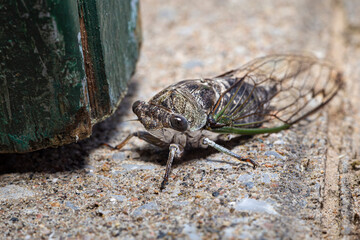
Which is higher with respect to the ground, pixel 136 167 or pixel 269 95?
pixel 269 95

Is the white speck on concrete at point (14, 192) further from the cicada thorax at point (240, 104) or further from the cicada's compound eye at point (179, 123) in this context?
the cicada thorax at point (240, 104)

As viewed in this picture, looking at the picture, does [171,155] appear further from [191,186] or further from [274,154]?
[274,154]

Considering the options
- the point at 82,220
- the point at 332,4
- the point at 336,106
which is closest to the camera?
the point at 82,220

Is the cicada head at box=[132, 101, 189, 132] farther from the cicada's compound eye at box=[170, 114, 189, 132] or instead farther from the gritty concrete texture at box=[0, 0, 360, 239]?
the gritty concrete texture at box=[0, 0, 360, 239]

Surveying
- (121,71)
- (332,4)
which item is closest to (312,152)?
(121,71)

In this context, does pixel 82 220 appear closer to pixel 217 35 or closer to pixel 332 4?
pixel 217 35

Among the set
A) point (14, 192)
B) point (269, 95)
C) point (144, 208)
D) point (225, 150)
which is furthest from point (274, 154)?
point (14, 192)

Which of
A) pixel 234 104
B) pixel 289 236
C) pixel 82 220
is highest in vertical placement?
pixel 234 104

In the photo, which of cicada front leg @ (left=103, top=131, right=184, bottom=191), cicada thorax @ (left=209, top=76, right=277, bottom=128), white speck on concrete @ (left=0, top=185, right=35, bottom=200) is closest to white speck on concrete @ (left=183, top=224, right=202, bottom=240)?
cicada front leg @ (left=103, top=131, right=184, bottom=191)

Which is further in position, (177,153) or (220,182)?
(177,153)
